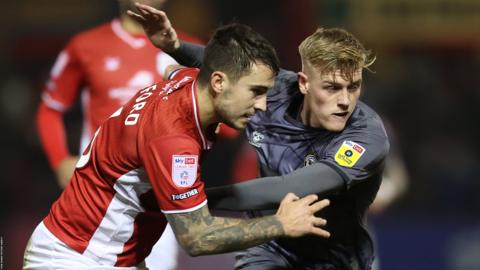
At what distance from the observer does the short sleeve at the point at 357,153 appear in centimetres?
496

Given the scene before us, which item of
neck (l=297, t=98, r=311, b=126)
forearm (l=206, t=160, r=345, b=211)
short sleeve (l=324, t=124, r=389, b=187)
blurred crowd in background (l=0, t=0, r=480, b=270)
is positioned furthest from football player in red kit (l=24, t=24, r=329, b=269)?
blurred crowd in background (l=0, t=0, r=480, b=270)

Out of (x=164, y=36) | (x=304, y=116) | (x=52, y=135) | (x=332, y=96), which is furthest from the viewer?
(x=52, y=135)

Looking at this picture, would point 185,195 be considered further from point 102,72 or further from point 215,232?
point 102,72

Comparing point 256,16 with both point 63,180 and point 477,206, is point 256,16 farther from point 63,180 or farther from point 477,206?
point 63,180

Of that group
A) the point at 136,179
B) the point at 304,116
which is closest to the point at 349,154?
the point at 304,116

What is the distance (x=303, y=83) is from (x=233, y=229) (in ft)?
3.46

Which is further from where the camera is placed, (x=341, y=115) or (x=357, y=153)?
A: (x=341, y=115)

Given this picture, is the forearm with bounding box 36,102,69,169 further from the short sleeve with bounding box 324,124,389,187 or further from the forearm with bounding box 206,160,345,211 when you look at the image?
the short sleeve with bounding box 324,124,389,187

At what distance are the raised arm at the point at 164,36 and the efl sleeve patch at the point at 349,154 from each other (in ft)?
3.40

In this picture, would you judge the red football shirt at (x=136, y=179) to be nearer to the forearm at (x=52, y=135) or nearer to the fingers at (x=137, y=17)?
the fingers at (x=137, y=17)

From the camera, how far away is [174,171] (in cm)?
443

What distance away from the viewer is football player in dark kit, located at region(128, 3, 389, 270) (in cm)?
490

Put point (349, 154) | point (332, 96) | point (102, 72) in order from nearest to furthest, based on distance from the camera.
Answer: point (349, 154) → point (332, 96) → point (102, 72)

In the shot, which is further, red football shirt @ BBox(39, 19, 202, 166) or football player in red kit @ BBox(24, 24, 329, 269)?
red football shirt @ BBox(39, 19, 202, 166)
